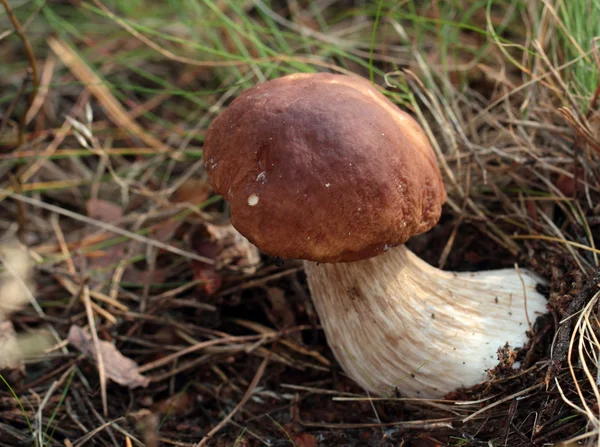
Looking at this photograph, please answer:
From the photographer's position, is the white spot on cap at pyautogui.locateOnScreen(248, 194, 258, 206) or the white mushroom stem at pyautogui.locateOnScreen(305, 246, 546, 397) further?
the white mushroom stem at pyautogui.locateOnScreen(305, 246, 546, 397)

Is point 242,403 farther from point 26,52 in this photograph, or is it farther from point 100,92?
point 100,92

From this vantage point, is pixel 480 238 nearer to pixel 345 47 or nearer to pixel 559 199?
pixel 559 199

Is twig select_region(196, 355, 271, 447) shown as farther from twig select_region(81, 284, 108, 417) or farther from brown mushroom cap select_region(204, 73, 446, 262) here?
brown mushroom cap select_region(204, 73, 446, 262)

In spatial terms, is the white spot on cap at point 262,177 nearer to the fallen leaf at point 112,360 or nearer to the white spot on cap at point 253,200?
the white spot on cap at point 253,200

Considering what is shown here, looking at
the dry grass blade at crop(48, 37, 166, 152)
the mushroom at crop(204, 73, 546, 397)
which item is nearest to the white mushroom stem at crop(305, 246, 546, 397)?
the mushroom at crop(204, 73, 546, 397)

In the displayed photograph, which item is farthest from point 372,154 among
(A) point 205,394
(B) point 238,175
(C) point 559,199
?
(A) point 205,394

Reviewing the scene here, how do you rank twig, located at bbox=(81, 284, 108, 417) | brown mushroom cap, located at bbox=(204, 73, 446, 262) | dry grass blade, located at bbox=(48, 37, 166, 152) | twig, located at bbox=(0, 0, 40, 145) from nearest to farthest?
1. brown mushroom cap, located at bbox=(204, 73, 446, 262)
2. twig, located at bbox=(81, 284, 108, 417)
3. twig, located at bbox=(0, 0, 40, 145)
4. dry grass blade, located at bbox=(48, 37, 166, 152)

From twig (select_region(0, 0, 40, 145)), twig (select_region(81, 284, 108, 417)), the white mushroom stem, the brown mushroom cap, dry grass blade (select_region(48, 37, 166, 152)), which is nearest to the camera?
the brown mushroom cap
